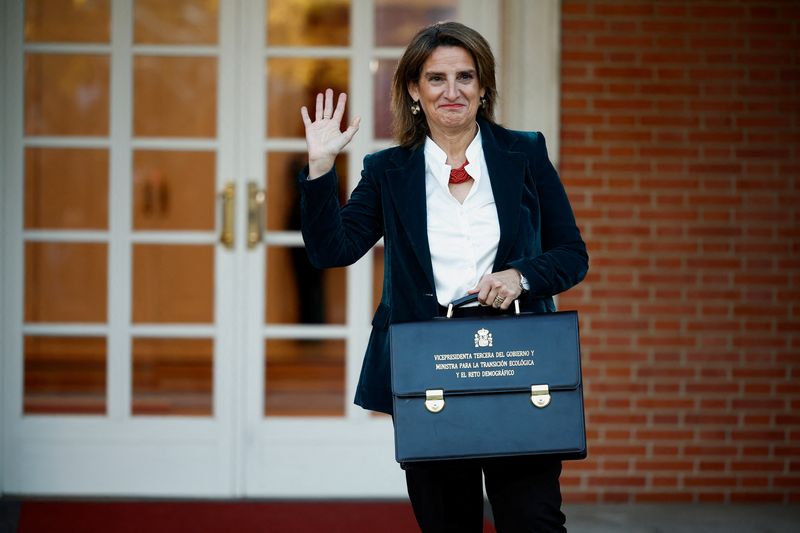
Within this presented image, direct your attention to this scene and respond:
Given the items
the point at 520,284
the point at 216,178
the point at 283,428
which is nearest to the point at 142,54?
the point at 216,178

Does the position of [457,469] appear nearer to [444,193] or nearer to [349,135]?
[444,193]

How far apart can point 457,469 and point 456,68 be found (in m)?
0.97

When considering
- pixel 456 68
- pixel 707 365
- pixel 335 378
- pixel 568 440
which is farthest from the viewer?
pixel 335 378

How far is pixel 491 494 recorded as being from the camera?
2.59 m

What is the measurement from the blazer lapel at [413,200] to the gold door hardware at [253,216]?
2.21 m

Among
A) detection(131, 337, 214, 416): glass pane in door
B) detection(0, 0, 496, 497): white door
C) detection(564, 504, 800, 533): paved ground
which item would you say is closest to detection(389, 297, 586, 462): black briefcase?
detection(564, 504, 800, 533): paved ground

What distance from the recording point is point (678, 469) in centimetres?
477

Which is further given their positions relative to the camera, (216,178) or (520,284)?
(216,178)

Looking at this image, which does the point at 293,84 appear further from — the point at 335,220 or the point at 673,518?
the point at 335,220

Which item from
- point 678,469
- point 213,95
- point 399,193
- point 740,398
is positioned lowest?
point 678,469

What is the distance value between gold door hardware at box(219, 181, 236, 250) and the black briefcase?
8.35 feet

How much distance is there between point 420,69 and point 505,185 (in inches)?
14.1

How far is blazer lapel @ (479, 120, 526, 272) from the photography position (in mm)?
2541

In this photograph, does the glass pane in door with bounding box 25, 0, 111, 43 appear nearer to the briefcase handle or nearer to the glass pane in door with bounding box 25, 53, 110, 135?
the glass pane in door with bounding box 25, 53, 110, 135
